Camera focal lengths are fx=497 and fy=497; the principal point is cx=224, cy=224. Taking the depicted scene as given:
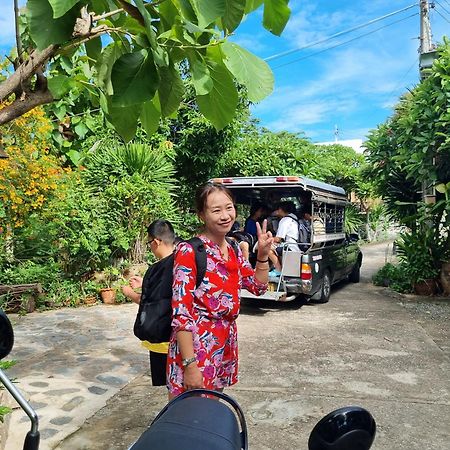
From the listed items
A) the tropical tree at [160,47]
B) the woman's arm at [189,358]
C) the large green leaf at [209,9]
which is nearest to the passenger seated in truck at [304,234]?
the woman's arm at [189,358]

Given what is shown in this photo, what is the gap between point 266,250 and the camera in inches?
108

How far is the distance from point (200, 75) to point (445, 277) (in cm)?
920

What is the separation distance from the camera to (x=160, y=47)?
1366mm

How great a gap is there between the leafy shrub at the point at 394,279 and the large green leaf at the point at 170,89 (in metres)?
9.37

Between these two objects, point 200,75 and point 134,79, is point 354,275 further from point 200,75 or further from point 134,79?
point 134,79

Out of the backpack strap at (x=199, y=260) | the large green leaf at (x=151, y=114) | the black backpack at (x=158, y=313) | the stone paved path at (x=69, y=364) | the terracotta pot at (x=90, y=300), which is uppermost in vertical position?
the large green leaf at (x=151, y=114)

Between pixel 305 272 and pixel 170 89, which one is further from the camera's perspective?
pixel 305 272

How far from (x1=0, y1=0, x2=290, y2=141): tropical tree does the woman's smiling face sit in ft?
2.96

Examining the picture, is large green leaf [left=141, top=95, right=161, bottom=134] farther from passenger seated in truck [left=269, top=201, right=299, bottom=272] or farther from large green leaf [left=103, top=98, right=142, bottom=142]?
passenger seated in truck [left=269, top=201, right=299, bottom=272]

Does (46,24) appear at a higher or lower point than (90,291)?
higher

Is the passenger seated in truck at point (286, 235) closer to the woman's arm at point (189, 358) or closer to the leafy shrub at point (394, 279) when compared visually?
the leafy shrub at point (394, 279)

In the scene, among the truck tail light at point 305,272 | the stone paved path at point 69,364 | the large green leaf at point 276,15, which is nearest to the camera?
the large green leaf at point 276,15

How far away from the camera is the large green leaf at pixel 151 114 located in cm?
177

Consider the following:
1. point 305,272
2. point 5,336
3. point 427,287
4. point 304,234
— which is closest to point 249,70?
point 5,336
